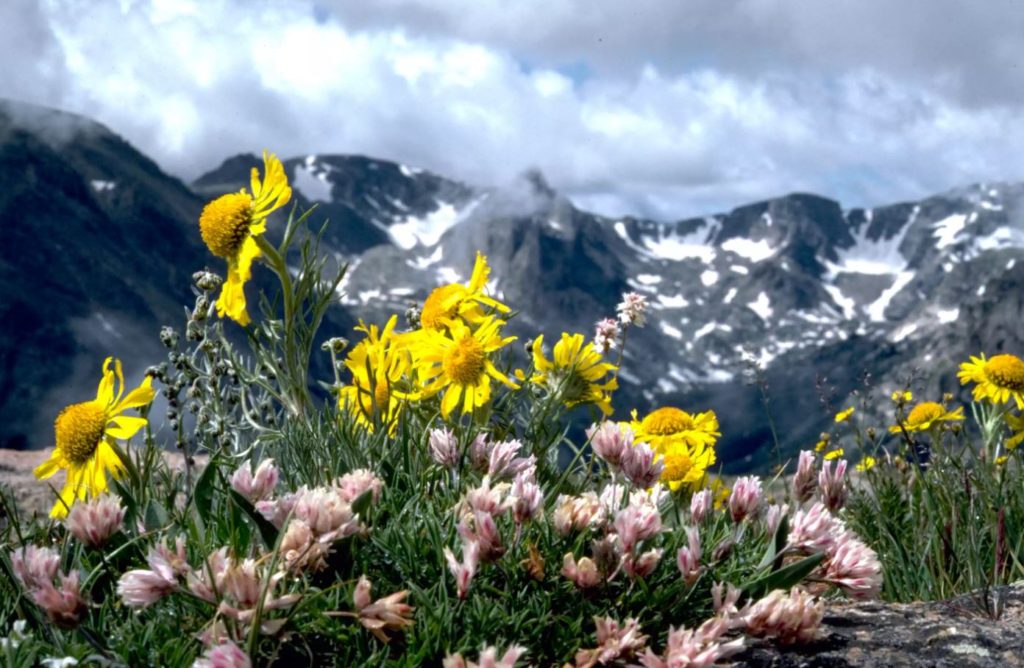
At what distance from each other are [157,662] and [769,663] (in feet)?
6.28

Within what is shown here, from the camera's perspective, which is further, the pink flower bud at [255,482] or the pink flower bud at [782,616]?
the pink flower bud at [255,482]

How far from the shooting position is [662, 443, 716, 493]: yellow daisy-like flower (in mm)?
5641

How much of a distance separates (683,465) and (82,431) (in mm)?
3082

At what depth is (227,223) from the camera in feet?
15.8

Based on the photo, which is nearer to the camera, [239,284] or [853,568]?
[853,568]

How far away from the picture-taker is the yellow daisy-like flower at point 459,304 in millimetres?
5281

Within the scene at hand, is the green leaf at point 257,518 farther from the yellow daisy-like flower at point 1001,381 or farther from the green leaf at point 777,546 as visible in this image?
the yellow daisy-like flower at point 1001,381

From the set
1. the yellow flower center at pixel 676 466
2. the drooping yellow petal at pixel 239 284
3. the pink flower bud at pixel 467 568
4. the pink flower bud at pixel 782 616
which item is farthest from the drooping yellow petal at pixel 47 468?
the pink flower bud at pixel 782 616

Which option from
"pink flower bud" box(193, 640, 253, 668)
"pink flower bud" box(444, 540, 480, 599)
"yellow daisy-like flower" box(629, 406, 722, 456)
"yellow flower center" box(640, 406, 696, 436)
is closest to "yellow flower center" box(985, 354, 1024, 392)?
"yellow daisy-like flower" box(629, 406, 722, 456)

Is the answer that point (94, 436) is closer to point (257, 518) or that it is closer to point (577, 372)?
point (257, 518)

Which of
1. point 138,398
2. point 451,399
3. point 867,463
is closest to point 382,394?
point 451,399

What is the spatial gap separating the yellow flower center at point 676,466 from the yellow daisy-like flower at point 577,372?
55 cm

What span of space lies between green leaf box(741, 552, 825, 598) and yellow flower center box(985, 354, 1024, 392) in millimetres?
6400

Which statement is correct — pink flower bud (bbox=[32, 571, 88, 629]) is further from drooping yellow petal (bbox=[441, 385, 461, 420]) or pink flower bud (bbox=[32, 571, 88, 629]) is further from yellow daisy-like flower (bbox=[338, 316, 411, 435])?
drooping yellow petal (bbox=[441, 385, 461, 420])
